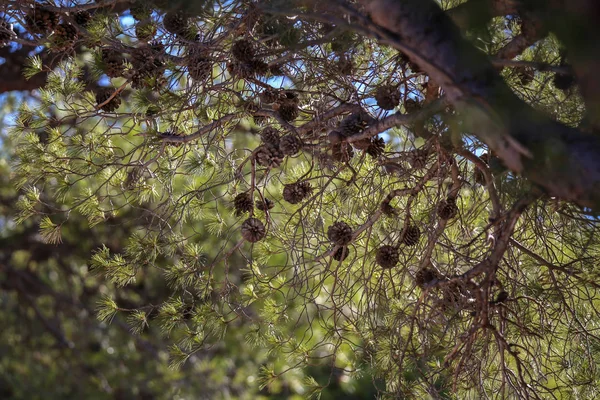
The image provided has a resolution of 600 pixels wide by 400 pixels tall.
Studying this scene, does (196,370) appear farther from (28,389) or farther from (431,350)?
(431,350)

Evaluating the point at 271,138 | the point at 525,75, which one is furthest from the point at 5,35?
the point at 525,75

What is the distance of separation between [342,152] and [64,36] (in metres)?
0.72

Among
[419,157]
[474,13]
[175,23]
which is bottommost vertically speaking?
[175,23]

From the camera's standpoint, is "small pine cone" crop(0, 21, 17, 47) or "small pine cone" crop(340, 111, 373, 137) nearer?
"small pine cone" crop(340, 111, 373, 137)

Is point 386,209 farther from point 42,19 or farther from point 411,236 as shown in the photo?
point 42,19

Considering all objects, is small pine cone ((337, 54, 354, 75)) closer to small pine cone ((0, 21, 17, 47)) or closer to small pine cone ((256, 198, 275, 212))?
small pine cone ((256, 198, 275, 212))

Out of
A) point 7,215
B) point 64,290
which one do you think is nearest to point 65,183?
point 7,215

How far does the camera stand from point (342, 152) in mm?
1428

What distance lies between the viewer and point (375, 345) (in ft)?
5.46

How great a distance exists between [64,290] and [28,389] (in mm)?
599

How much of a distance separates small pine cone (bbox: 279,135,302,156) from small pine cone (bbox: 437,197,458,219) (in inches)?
13.5

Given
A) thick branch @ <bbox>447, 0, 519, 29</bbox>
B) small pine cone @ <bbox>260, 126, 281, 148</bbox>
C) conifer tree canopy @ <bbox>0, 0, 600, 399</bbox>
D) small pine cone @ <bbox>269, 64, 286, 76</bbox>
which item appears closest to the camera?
thick branch @ <bbox>447, 0, 519, 29</bbox>

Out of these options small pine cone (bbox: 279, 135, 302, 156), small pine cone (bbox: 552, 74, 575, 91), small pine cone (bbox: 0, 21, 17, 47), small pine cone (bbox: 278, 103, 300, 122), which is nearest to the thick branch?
small pine cone (bbox: 552, 74, 575, 91)

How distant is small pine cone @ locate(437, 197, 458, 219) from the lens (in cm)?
146
